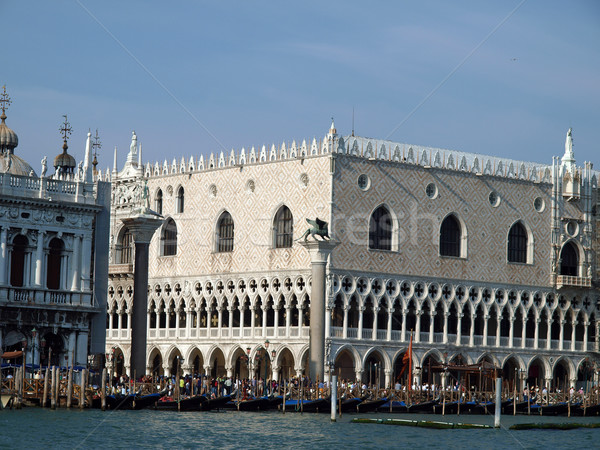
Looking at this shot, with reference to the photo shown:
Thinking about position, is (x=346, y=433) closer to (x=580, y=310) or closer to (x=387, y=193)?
(x=387, y=193)

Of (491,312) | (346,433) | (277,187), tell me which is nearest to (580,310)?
(491,312)

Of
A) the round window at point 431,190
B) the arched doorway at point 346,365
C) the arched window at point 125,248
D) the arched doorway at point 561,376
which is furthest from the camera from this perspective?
the arched window at point 125,248

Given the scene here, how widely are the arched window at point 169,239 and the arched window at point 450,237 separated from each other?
11433 millimetres

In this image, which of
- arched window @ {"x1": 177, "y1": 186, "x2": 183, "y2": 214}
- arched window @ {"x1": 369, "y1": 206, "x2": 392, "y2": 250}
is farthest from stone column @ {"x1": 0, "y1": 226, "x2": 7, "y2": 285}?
arched window @ {"x1": 177, "y1": 186, "x2": 183, "y2": 214}

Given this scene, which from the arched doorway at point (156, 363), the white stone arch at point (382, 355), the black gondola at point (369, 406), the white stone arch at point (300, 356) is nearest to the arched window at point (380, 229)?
the white stone arch at point (382, 355)

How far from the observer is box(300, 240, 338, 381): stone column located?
51594mm

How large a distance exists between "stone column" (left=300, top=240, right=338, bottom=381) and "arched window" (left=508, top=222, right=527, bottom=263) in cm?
1393

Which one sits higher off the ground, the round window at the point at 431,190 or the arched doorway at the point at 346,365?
the round window at the point at 431,190

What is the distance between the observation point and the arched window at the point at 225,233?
2484 inches

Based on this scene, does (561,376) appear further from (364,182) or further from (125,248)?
(125,248)

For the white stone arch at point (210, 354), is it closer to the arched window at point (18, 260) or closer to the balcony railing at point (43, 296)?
the balcony railing at point (43, 296)

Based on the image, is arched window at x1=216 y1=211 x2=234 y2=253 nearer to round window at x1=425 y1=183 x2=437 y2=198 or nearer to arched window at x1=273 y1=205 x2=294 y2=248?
arched window at x1=273 y1=205 x2=294 y2=248

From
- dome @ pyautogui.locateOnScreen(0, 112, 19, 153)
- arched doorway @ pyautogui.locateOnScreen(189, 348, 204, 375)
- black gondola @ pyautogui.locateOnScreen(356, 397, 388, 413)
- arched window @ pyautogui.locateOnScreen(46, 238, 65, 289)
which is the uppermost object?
dome @ pyautogui.locateOnScreen(0, 112, 19, 153)

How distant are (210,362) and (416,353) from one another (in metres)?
8.34
